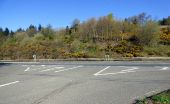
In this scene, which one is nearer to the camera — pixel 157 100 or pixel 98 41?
pixel 157 100

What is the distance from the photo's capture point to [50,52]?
55750 mm

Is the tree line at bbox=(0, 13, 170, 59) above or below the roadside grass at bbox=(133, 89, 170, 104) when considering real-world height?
above

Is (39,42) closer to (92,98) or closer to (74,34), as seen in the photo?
(74,34)

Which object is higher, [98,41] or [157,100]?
[98,41]

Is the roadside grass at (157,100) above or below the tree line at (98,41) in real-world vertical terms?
below

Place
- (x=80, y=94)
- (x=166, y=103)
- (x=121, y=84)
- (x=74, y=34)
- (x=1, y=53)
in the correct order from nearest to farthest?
1. (x=166, y=103)
2. (x=80, y=94)
3. (x=121, y=84)
4. (x=1, y=53)
5. (x=74, y=34)

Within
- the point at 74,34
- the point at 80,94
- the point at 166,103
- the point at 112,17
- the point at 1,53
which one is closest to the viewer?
the point at 166,103

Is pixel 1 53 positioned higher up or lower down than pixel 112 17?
lower down

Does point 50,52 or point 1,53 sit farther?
point 1,53

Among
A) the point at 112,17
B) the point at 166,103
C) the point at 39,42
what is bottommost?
the point at 166,103

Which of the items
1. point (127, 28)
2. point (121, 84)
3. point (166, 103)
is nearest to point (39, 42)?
point (127, 28)

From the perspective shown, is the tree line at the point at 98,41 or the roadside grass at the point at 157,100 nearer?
the roadside grass at the point at 157,100

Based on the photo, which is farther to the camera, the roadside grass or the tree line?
the tree line

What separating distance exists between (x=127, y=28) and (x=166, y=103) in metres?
69.5
